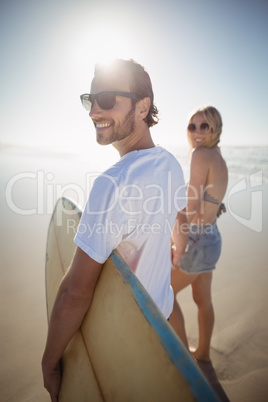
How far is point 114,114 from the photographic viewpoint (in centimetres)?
127

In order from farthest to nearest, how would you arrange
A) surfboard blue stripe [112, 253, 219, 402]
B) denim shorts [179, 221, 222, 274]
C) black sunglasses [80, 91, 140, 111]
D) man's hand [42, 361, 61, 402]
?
denim shorts [179, 221, 222, 274] → black sunglasses [80, 91, 140, 111] → man's hand [42, 361, 61, 402] → surfboard blue stripe [112, 253, 219, 402]

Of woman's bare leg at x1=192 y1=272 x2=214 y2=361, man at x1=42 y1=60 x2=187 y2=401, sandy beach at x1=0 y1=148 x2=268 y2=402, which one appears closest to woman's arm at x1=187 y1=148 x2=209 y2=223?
man at x1=42 y1=60 x2=187 y2=401

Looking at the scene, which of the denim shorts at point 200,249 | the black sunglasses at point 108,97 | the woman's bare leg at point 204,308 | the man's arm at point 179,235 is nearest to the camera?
the black sunglasses at point 108,97

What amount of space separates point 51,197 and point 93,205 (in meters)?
6.52

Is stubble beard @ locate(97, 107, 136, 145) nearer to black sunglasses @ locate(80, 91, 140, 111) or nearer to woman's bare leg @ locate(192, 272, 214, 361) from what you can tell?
black sunglasses @ locate(80, 91, 140, 111)

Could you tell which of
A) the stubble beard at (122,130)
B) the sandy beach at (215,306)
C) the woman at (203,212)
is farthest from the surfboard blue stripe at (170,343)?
the sandy beach at (215,306)

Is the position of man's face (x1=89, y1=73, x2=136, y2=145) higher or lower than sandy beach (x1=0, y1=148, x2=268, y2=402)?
higher

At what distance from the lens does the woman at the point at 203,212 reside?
2041mm

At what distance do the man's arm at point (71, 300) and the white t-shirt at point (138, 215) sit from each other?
0.23ft

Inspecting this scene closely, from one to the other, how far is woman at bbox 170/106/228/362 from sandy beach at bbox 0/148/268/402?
45 cm

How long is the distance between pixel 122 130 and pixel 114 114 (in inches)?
5.4

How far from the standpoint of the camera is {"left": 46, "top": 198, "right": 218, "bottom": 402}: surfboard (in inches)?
27.3

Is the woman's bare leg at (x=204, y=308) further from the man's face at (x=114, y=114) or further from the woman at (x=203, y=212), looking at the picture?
the man's face at (x=114, y=114)

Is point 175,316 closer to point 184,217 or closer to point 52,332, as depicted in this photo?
point 184,217
